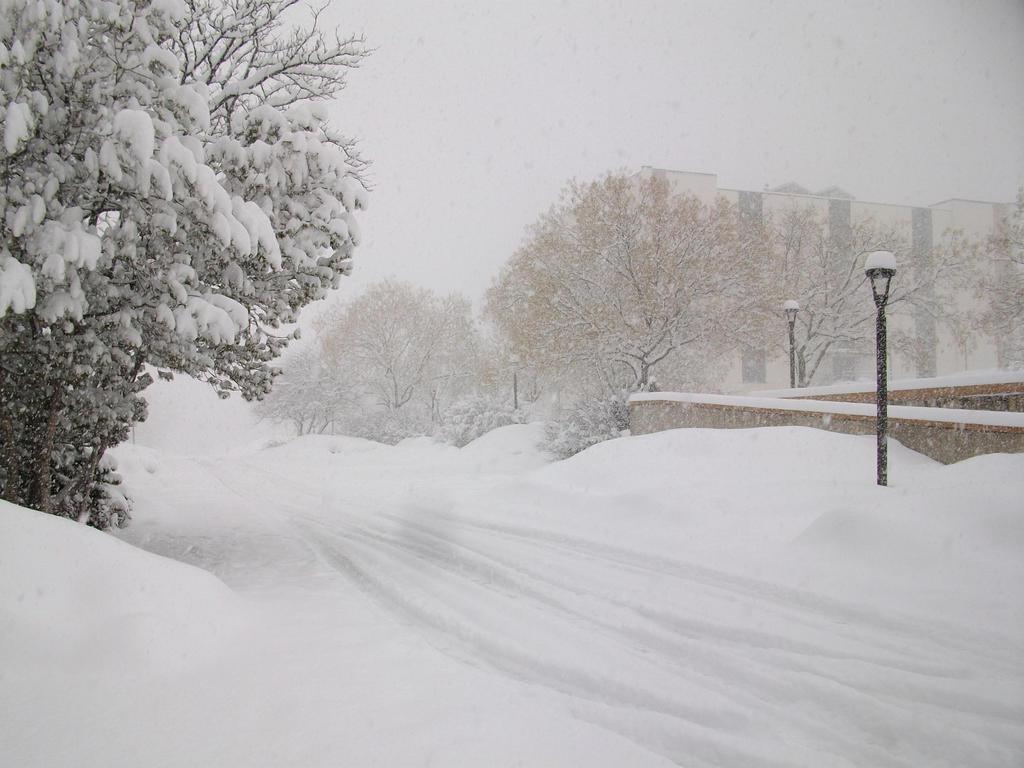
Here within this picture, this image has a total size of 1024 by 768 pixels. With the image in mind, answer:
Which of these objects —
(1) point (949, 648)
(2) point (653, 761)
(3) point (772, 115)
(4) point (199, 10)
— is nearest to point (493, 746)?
(2) point (653, 761)

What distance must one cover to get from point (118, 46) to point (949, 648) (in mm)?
8172

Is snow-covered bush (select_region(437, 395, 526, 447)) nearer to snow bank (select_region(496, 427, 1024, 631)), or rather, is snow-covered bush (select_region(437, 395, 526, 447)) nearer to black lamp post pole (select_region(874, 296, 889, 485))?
snow bank (select_region(496, 427, 1024, 631))

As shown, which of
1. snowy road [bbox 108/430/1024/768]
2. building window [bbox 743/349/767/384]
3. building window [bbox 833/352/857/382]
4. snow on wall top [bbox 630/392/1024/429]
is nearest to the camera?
snowy road [bbox 108/430/1024/768]

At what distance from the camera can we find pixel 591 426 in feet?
57.6

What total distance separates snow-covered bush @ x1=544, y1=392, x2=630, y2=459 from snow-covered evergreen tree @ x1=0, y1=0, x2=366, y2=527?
11751 millimetres

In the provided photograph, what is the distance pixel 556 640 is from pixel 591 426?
1348 cm

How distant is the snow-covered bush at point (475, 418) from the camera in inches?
977

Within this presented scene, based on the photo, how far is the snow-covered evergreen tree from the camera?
429 centimetres

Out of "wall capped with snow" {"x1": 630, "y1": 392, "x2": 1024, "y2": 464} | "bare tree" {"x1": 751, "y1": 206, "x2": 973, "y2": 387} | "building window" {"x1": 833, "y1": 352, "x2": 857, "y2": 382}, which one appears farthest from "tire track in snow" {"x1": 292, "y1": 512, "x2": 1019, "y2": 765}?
"building window" {"x1": 833, "y1": 352, "x2": 857, "y2": 382}

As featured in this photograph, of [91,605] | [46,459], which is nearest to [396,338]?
[46,459]

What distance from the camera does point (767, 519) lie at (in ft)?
23.0

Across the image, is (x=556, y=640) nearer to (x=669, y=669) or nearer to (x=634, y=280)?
(x=669, y=669)

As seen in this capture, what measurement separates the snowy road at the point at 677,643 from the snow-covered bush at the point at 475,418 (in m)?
16.6

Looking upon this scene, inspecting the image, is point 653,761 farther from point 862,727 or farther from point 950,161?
point 950,161
